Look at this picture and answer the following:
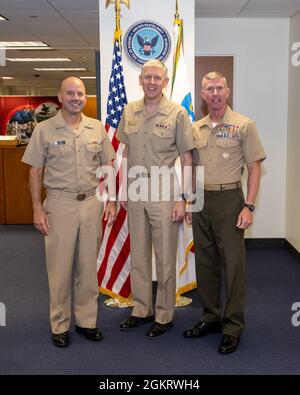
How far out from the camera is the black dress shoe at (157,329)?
10.8ft

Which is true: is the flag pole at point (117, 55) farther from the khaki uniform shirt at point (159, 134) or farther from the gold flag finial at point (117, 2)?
the khaki uniform shirt at point (159, 134)

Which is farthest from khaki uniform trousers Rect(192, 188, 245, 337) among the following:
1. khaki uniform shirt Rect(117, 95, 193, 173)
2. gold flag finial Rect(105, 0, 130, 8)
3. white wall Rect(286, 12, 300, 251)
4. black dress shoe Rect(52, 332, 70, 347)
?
white wall Rect(286, 12, 300, 251)

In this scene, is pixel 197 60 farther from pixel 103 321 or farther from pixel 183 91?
pixel 103 321

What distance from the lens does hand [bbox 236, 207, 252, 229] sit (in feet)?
9.78

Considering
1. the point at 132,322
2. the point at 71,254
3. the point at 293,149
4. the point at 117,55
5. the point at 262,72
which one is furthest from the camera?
the point at 262,72

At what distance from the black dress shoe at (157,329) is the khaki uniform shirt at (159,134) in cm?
103

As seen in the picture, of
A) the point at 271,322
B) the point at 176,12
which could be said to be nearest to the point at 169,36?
the point at 176,12

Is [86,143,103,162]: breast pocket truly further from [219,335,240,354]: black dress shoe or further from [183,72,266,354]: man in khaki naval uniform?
[219,335,240,354]: black dress shoe

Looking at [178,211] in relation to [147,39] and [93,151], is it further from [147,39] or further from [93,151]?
[147,39]

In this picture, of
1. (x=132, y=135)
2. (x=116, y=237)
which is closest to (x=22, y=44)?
(x=116, y=237)

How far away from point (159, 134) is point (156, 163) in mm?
186

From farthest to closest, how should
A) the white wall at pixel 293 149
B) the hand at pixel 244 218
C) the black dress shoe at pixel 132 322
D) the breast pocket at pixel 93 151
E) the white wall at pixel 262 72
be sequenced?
the white wall at pixel 262 72 < the white wall at pixel 293 149 < the black dress shoe at pixel 132 322 < the breast pocket at pixel 93 151 < the hand at pixel 244 218

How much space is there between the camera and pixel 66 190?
305cm

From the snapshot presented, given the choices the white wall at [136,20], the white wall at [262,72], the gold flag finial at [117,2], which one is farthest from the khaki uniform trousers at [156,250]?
the white wall at [262,72]
